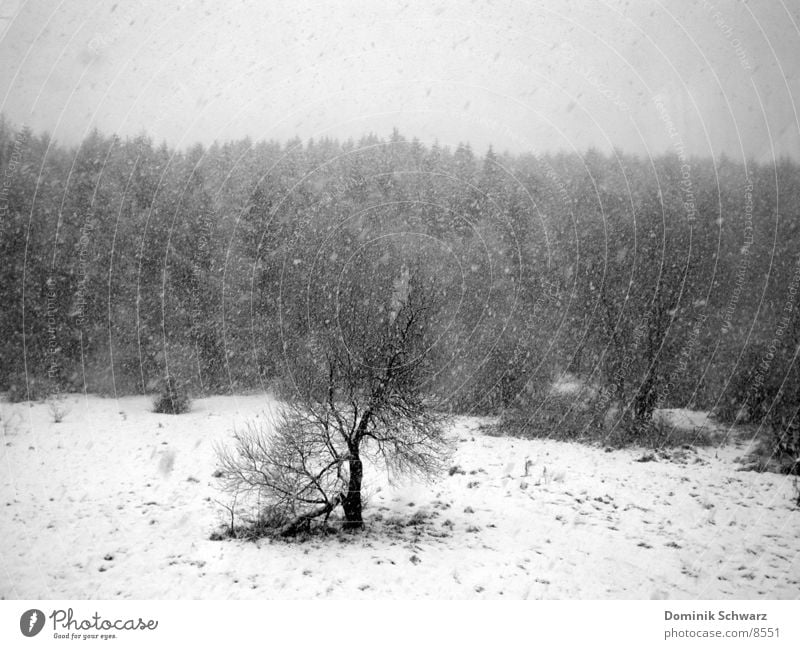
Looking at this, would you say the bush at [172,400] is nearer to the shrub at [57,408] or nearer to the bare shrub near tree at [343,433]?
the shrub at [57,408]

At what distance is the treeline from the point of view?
601 inches

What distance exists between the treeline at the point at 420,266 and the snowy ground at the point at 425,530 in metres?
3.81

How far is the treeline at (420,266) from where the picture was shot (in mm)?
15273

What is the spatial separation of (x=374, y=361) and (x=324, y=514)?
3580 millimetres

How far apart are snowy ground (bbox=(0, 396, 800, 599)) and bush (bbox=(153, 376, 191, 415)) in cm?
182

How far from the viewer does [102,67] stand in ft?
32.8

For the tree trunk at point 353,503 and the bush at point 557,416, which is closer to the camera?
the tree trunk at point 353,503

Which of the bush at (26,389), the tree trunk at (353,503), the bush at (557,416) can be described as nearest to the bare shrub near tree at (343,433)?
the tree trunk at (353,503)

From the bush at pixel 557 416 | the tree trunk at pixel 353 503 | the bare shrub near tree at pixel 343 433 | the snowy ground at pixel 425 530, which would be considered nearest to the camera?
the snowy ground at pixel 425 530

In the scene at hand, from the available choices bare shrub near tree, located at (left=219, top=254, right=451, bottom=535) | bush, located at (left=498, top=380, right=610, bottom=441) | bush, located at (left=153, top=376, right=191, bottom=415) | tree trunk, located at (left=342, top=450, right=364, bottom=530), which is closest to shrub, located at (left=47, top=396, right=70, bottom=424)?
bush, located at (left=153, top=376, right=191, bottom=415)

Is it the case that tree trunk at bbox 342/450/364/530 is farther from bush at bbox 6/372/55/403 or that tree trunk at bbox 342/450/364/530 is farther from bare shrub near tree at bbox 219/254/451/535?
bush at bbox 6/372/55/403

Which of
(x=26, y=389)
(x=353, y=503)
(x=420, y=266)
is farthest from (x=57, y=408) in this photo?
(x=420, y=266)

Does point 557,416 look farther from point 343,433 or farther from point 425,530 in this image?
point 343,433

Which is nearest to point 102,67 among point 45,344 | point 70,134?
point 70,134
